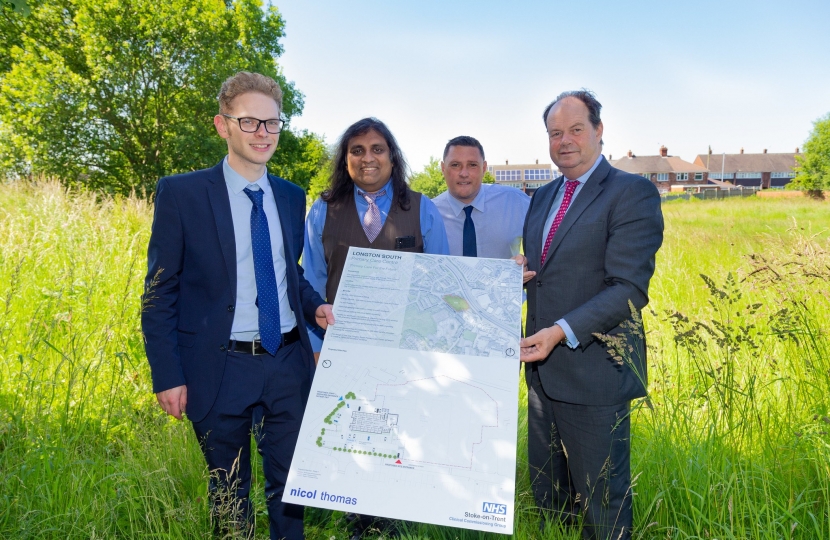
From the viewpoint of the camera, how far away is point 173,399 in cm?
266

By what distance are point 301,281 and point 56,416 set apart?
1971mm

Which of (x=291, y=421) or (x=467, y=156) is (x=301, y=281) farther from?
(x=467, y=156)

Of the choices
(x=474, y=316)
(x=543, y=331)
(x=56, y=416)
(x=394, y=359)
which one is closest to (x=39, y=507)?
(x=56, y=416)

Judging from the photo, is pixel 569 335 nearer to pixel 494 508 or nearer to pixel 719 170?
pixel 494 508

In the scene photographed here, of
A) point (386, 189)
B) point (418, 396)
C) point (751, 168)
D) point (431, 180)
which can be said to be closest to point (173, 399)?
point (418, 396)

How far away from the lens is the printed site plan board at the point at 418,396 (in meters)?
2.09

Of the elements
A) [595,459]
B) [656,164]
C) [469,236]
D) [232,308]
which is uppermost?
[656,164]

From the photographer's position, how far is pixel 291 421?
9.48ft

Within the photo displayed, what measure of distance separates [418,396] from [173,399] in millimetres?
1223

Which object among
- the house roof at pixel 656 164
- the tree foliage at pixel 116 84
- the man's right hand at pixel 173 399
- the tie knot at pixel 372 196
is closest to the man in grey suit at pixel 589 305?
the tie knot at pixel 372 196

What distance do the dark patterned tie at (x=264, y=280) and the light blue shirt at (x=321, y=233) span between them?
0.80 m

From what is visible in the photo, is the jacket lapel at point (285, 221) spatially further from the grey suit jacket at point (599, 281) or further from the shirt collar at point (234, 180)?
the grey suit jacket at point (599, 281)

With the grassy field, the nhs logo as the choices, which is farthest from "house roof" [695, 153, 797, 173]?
the nhs logo

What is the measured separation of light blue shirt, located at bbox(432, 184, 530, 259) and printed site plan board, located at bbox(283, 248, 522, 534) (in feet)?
4.88
